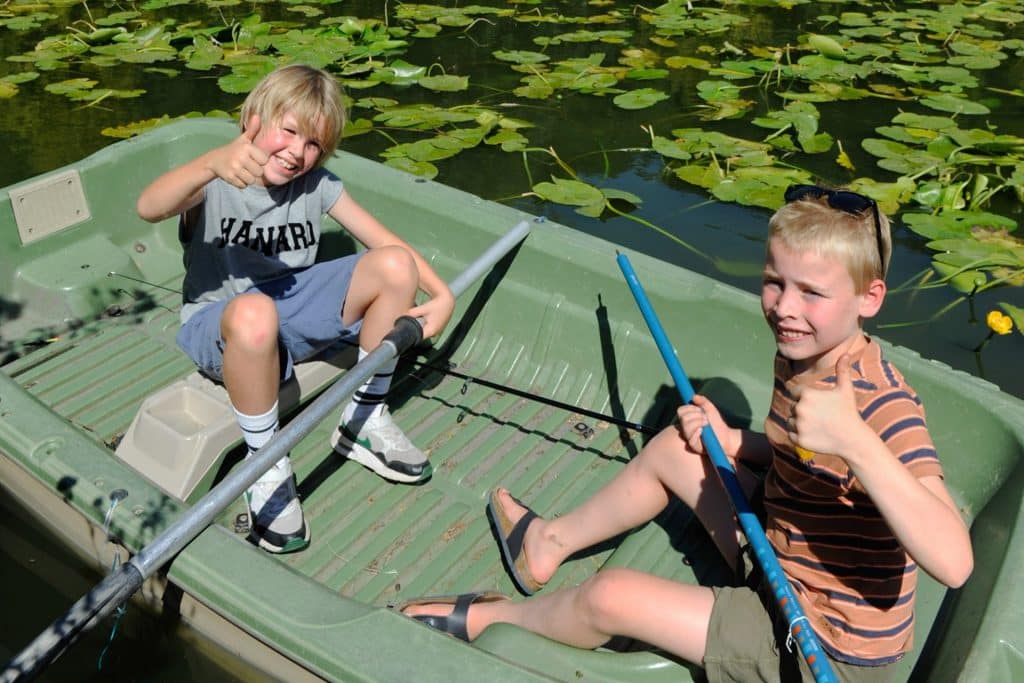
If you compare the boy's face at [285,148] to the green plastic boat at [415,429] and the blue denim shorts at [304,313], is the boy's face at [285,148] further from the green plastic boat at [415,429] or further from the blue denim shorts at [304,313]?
the green plastic boat at [415,429]

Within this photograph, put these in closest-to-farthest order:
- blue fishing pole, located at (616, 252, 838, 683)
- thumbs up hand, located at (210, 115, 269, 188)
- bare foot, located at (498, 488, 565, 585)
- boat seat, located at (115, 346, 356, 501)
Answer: blue fishing pole, located at (616, 252, 838, 683) < thumbs up hand, located at (210, 115, 269, 188) < bare foot, located at (498, 488, 565, 585) < boat seat, located at (115, 346, 356, 501)

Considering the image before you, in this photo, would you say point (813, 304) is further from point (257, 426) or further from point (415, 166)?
point (415, 166)

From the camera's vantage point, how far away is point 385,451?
2188 mm

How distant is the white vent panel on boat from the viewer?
254 centimetres

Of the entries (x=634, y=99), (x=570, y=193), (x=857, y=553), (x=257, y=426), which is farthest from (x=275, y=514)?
(x=634, y=99)

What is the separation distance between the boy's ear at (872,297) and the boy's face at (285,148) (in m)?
1.12

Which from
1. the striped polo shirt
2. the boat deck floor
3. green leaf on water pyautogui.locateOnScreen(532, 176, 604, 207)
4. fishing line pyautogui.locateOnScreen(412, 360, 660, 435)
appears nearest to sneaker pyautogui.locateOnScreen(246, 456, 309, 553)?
the boat deck floor

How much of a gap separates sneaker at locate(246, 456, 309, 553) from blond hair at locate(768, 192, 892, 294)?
1110mm

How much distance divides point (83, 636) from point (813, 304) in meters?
1.66

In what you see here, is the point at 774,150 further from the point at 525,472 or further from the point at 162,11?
the point at 162,11

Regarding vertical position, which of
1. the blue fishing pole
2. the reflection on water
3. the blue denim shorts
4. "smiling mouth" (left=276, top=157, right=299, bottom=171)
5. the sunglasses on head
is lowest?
the reflection on water

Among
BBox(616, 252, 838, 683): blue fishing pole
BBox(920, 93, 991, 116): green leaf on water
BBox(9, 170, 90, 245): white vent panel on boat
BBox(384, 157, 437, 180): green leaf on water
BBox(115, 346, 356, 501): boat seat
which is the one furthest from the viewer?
BBox(920, 93, 991, 116): green leaf on water

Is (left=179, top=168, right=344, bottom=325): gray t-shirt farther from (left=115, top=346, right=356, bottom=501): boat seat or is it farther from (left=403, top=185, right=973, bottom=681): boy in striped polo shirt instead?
(left=403, top=185, right=973, bottom=681): boy in striped polo shirt

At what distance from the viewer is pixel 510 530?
1985 mm
